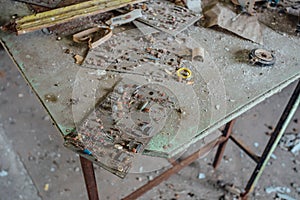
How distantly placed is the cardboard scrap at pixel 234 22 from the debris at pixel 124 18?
28 cm

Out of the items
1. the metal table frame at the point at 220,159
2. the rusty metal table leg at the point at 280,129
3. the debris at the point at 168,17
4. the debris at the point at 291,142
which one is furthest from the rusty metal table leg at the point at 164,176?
the debris at the point at 168,17

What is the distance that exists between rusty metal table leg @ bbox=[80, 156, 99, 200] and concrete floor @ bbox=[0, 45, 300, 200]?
0.72m

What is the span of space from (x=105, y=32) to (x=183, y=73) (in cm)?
34

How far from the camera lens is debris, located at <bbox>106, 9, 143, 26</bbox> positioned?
141 centimetres

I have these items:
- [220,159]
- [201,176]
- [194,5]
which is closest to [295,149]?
[220,159]

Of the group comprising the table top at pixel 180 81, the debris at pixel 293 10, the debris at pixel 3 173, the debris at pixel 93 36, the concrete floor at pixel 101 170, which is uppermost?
the debris at pixel 293 10

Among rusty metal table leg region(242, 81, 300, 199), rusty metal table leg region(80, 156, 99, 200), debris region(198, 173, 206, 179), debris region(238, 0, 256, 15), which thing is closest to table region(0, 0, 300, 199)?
rusty metal table leg region(80, 156, 99, 200)

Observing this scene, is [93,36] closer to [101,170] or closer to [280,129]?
[280,129]

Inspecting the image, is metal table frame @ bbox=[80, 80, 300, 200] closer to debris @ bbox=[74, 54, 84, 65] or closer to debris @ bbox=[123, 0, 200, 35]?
debris @ bbox=[74, 54, 84, 65]

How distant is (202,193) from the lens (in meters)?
2.11

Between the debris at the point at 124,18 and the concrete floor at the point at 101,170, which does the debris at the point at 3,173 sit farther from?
the debris at the point at 124,18

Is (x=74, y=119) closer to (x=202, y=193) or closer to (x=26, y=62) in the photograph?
(x=26, y=62)

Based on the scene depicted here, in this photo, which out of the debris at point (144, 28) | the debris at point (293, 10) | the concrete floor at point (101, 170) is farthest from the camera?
the concrete floor at point (101, 170)

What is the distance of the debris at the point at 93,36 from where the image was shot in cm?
134
